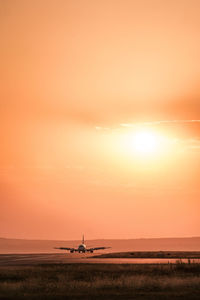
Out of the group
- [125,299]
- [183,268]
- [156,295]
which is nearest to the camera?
[125,299]

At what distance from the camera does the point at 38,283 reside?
4406cm

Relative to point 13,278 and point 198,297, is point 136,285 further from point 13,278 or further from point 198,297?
point 13,278

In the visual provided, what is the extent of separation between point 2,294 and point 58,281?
10.3 meters

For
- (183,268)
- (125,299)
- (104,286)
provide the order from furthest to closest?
(183,268) < (104,286) < (125,299)

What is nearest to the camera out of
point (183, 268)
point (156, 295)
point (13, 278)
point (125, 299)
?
point (125, 299)

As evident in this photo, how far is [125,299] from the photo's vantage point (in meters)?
33.1

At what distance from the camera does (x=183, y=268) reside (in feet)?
207

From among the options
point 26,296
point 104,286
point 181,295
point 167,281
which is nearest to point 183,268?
point 167,281

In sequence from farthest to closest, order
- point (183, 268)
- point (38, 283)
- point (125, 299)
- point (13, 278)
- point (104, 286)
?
point (183, 268)
point (13, 278)
point (38, 283)
point (104, 286)
point (125, 299)

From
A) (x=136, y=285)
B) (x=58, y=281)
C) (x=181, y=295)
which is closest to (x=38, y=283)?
(x=58, y=281)

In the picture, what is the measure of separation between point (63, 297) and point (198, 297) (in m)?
10.3

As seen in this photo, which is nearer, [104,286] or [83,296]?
[83,296]

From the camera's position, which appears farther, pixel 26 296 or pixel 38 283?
pixel 38 283

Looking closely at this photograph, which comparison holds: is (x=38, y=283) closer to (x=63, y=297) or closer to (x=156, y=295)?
(x=63, y=297)
